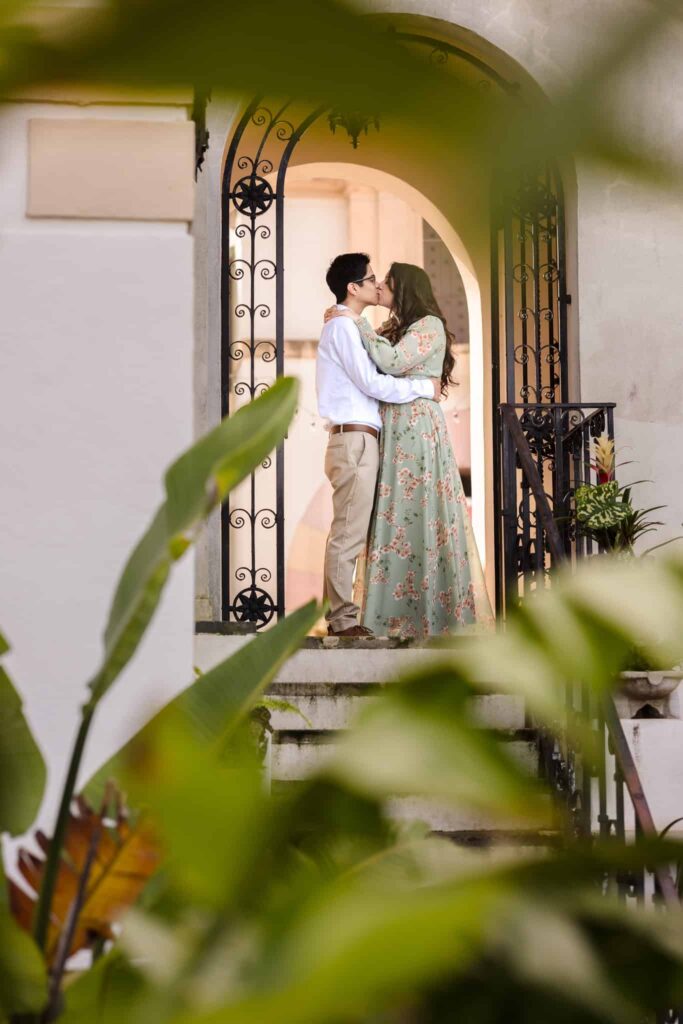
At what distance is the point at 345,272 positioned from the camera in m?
6.12

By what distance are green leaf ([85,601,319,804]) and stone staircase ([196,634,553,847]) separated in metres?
2.52

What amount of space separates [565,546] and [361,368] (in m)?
1.26

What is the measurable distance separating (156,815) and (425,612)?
223 inches

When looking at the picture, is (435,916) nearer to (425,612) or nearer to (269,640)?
(269,640)

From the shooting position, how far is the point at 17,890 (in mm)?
1075

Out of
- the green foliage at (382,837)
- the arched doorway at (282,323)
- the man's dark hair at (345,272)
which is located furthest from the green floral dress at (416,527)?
the green foliage at (382,837)

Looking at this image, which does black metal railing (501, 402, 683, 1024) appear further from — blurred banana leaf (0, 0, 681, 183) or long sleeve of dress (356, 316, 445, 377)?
blurred banana leaf (0, 0, 681, 183)

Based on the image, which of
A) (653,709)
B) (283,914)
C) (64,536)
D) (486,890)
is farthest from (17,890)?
(653,709)

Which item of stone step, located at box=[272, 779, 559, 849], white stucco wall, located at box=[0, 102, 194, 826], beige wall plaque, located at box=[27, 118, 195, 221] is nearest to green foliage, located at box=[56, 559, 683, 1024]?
white stucco wall, located at box=[0, 102, 194, 826]

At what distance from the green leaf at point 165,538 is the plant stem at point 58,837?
0.04 metres

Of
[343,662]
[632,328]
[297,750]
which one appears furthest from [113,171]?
[632,328]

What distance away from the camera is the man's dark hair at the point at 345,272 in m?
6.11

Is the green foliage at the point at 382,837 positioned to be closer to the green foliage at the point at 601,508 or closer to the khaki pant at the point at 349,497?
the green foliage at the point at 601,508

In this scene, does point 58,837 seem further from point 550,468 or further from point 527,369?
point 527,369
